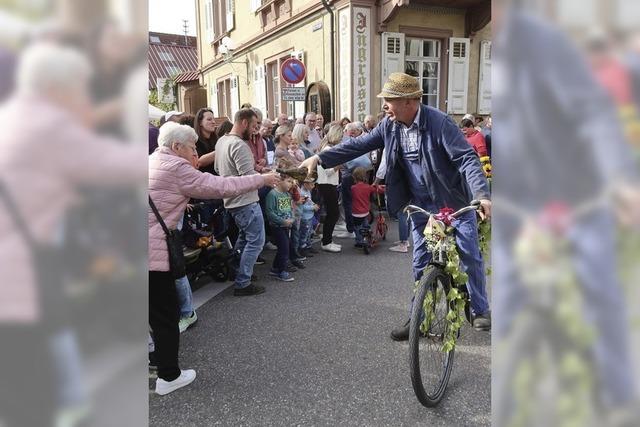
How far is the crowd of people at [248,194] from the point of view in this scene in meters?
2.99

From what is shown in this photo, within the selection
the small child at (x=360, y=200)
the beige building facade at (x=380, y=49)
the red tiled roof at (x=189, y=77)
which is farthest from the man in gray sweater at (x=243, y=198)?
the red tiled roof at (x=189, y=77)

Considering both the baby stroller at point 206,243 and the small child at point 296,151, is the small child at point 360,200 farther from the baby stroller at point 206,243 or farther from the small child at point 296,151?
the baby stroller at point 206,243

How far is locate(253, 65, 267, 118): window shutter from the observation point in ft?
58.9

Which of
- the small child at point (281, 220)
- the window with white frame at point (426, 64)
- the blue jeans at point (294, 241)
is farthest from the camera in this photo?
the window with white frame at point (426, 64)

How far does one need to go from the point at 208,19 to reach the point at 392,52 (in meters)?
14.4

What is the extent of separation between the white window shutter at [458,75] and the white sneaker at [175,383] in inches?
458

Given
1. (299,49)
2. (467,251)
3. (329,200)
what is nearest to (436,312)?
(467,251)

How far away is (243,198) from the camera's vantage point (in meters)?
4.78
